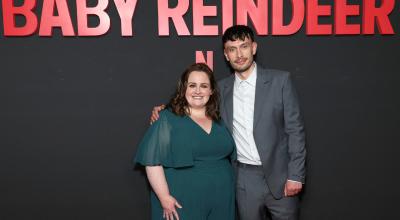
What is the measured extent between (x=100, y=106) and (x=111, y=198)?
0.75m

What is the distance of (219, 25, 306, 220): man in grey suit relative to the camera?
2.11m

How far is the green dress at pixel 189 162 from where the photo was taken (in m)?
1.99

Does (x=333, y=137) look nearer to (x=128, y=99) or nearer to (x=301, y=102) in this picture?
(x=301, y=102)

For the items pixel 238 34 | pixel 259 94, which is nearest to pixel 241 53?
pixel 238 34

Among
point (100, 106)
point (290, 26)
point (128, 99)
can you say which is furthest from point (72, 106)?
point (290, 26)

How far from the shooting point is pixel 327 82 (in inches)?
104

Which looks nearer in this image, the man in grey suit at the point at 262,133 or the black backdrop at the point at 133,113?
the man in grey suit at the point at 262,133

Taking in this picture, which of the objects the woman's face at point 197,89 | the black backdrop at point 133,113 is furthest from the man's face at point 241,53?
the black backdrop at point 133,113

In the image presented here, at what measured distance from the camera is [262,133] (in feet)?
6.95

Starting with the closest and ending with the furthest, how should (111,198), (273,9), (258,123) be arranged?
(258,123) < (273,9) < (111,198)

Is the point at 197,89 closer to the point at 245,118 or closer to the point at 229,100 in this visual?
the point at 229,100

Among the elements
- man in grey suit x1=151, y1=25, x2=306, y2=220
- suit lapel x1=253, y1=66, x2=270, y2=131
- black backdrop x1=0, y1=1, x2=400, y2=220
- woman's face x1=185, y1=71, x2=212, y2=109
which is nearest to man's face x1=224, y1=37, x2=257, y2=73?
man in grey suit x1=151, y1=25, x2=306, y2=220

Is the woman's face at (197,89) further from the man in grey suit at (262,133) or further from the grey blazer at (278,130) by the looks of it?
the grey blazer at (278,130)

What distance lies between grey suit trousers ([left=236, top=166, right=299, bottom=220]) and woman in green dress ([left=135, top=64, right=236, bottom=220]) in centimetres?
13
